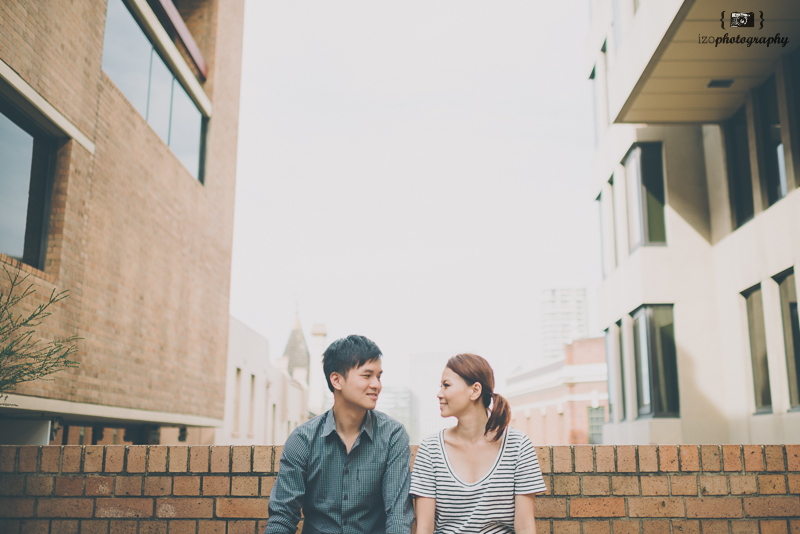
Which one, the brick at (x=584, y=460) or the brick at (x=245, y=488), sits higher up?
the brick at (x=584, y=460)

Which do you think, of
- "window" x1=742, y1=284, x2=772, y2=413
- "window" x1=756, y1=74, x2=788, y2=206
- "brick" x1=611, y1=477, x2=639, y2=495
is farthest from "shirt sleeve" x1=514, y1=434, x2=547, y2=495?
"window" x1=742, y1=284, x2=772, y2=413

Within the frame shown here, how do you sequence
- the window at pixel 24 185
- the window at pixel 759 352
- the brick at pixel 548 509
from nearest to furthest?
the brick at pixel 548 509 → the window at pixel 24 185 → the window at pixel 759 352

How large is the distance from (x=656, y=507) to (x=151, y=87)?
1181cm

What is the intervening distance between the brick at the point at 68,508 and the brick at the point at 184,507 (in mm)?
450

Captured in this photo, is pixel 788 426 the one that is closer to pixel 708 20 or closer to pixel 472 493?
pixel 708 20

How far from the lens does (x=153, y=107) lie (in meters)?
12.9

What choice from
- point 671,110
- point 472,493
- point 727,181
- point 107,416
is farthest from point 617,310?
point 472,493

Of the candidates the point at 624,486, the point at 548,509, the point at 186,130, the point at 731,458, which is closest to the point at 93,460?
the point at 548,509

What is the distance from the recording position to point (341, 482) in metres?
3.42

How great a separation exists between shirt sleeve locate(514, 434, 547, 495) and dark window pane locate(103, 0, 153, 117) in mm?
9876

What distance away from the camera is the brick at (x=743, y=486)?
4.23 m

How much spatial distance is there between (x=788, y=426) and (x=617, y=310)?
580cm

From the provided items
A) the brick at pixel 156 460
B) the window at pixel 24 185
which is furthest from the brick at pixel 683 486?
the window at pixel 24 185

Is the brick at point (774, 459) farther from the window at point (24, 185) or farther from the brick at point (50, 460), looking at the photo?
the window at point (24, 185)
